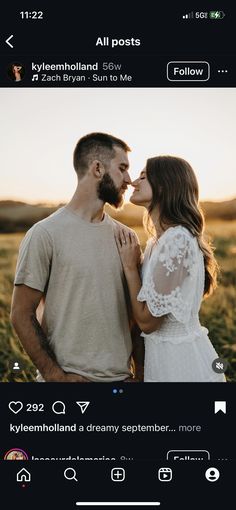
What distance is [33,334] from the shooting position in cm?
352

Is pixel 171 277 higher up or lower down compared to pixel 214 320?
higher up

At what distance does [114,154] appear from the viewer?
373 centimetres

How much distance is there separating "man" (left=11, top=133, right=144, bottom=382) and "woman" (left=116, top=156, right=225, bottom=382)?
0.11 metres

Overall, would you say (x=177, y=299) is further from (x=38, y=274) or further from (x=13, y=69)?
(x=13, y=69)

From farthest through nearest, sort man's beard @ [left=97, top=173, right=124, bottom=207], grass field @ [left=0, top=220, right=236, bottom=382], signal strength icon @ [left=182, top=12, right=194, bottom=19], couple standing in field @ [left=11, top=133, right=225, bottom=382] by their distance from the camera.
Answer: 1. grass field @ [left=0, top=220, right=236, bottom=382]
2. man's beard @ [left=97, top=173, right=124, bottom=207]
3. couple standing in field @ [left=11, top=133, right=225, bottom=382]
4. signal strength icon @ [left=182, top=12, right=194, bottom=19]

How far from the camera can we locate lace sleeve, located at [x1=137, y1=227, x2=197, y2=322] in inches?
135
